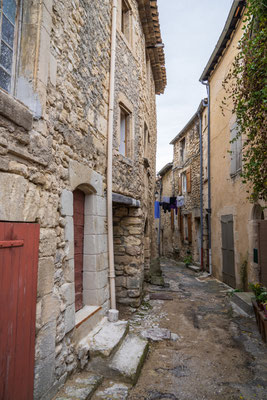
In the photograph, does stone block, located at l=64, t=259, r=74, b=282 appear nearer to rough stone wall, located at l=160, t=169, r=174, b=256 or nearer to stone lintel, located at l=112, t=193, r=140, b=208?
stone lintel, located at l=112, t=193, r=140, b=208

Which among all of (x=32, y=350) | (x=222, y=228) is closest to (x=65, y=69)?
(x=32, y=350)

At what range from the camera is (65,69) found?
2.96 m

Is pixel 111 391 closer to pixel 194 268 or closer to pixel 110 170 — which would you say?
pixel 110 170

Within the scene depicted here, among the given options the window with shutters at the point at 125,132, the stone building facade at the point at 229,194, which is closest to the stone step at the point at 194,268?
the stone building facade at the point at 229,194

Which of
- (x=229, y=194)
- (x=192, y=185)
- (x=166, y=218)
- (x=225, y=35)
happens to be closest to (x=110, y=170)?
(x=229, y=194)

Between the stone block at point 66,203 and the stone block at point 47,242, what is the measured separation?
1.00ft

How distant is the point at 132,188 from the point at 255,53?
3072 millimetres

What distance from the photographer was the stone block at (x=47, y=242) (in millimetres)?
2441

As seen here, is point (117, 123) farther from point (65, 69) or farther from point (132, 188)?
point (65, 69)

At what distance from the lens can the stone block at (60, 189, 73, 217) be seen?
2.85m

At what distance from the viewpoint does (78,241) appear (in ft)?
11.9

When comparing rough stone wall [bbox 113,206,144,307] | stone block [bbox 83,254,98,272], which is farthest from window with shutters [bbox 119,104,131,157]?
stone block [bbox 83,254,98,272]

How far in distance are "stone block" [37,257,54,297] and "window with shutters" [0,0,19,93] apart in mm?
1448

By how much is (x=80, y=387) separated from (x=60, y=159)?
7.35 feet
